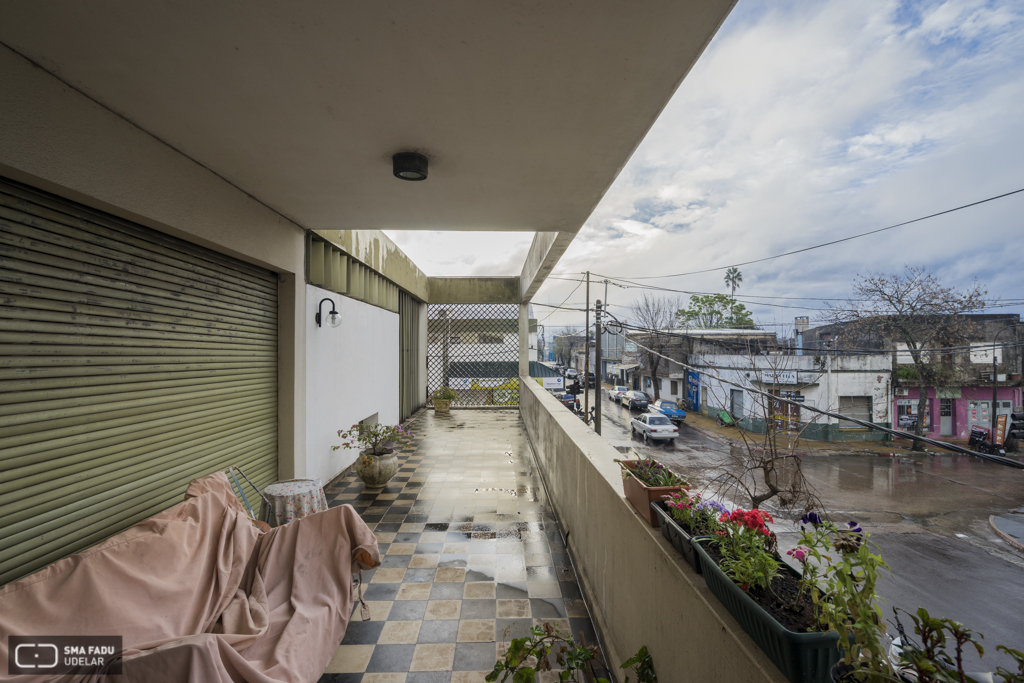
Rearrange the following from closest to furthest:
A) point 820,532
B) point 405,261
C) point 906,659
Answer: point 906,659 → point 820,532 → point 405,261

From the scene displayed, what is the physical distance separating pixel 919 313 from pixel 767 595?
12.5 metres

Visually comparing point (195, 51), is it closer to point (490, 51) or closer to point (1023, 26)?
point (490, 51)

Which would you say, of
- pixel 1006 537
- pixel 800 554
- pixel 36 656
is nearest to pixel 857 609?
pixel 800 554

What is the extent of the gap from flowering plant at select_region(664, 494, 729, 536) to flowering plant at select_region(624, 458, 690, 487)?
0.50ft

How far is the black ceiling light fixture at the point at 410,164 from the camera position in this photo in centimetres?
201

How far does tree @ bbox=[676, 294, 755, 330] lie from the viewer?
24781 mm

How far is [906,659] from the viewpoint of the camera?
629mm

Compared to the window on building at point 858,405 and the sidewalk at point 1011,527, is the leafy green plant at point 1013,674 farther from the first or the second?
the window on building at point 858,405

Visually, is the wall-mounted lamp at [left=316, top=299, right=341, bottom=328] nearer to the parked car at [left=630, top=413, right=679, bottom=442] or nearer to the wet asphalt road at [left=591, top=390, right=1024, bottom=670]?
the wet asphalt road at [left=591, top=390, right=1024, bottom=670]

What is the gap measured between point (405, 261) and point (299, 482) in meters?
4.70

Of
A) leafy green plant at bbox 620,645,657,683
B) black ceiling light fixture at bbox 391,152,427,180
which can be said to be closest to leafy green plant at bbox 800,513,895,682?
leafy green plant at bbox 620,645,657,683

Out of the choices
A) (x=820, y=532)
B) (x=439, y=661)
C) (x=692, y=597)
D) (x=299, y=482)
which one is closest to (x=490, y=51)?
Result: (x=820, y=532)

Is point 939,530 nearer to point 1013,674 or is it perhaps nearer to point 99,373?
point 1013,674

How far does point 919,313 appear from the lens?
9.37 meters
